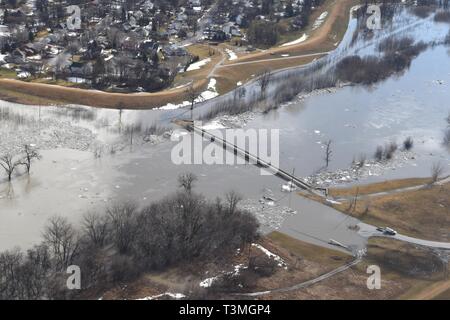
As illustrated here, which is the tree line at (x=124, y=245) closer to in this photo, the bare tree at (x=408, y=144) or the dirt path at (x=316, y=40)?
the bare tree at (x=408, y=144)

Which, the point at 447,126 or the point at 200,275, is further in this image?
the point at 447,126

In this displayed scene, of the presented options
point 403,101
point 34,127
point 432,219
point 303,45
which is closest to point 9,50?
point 34,127

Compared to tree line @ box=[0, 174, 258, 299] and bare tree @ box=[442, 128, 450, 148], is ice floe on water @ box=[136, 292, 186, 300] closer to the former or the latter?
tree line @ box=[0, 174, 258, 299]

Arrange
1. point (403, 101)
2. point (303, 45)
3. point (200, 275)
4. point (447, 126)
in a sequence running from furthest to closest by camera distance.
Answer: point (303, 45), point (403, 101), point (447, 126), point (200, 275)
